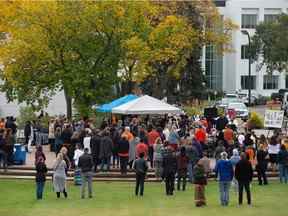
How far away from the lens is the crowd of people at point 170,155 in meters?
24.1

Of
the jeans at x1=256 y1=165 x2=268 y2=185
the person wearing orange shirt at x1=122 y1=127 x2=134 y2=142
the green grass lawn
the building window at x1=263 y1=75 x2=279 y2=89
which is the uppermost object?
the building window at x1=263 y1=75 x2=279 y2=89

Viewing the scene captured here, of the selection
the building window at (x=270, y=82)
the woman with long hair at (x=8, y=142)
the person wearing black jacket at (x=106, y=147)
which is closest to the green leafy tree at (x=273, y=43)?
the building window at (x=270, y=82)

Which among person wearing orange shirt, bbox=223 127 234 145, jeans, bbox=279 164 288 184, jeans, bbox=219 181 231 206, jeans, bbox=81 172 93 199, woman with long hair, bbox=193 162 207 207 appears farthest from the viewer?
person wearing orange shirt, bbox=223 127 234 145

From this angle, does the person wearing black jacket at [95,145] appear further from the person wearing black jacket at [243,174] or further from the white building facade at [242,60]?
the white building facade at [242,60]

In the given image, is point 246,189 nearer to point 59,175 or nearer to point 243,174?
point 243,174

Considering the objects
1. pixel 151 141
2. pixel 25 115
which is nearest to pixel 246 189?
pixel 151 141

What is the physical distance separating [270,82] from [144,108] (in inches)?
2740

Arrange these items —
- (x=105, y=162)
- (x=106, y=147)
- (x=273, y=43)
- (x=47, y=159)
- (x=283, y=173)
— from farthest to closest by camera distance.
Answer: (x=273, y=43)
(x=47, y=159)
(x=105, y=162)
(x=106, y=147)
(x=283, y=173)

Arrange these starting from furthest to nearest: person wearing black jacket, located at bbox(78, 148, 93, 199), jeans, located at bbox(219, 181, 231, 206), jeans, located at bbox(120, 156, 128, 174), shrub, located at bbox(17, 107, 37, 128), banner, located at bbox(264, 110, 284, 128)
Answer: shrub, located at bbox(17, 107, 37, 128) → banner, located at bbox(264, 110, 284, 128) → jeans, located at bbox(120, 156, 128, 174) → person wearing black jacket, located at bbox(78, 148, 93, 199) → jeans, located at bbox(219, 181, 231, 206)

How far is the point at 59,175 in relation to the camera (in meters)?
25.1

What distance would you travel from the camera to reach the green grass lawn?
23047mm

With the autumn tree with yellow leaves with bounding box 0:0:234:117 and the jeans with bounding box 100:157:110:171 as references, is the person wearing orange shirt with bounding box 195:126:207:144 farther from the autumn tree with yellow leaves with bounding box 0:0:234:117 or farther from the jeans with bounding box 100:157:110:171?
the autumn tree with yellow leaves with bounding box 0:0:234:117

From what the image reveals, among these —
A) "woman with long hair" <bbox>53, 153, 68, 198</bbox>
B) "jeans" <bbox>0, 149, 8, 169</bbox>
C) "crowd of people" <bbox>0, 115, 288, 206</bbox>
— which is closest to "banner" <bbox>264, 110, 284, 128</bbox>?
"crowd of people" <bbox>0, 115, 288, 206</bbox>

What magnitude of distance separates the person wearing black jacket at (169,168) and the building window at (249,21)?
7711cm
